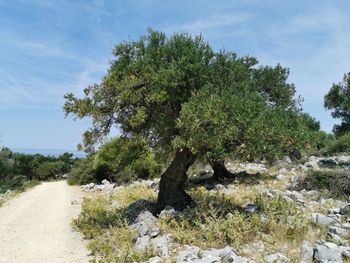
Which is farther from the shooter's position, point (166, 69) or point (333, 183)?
point (333, 183)

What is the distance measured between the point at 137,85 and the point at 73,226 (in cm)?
620

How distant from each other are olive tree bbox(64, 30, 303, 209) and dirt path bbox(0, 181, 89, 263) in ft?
11.0

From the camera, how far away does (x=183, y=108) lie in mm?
11047

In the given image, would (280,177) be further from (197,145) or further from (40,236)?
(40,236)

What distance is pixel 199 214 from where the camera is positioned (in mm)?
11945

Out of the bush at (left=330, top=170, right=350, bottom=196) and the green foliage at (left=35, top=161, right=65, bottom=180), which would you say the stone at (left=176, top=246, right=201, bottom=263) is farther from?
the green foliage at (left=35, top=161, right=65, bottom=180)

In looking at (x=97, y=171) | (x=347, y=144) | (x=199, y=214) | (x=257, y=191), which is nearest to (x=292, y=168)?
(x=257, y=191)

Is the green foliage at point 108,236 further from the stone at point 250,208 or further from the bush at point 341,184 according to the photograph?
the bush at point 341,184

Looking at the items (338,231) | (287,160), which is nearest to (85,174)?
(287,160)

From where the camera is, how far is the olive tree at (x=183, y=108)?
1062cm

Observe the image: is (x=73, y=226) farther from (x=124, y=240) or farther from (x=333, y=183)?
(x=333, y=183)

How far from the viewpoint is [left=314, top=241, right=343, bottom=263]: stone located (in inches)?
308

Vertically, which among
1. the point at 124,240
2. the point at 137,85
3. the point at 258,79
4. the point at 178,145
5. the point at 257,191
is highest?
the point at 258,79

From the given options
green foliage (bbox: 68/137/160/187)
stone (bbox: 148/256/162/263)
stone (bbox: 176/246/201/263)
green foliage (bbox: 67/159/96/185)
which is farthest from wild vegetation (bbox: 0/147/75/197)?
stone (bbox: 176/246/201/263)
